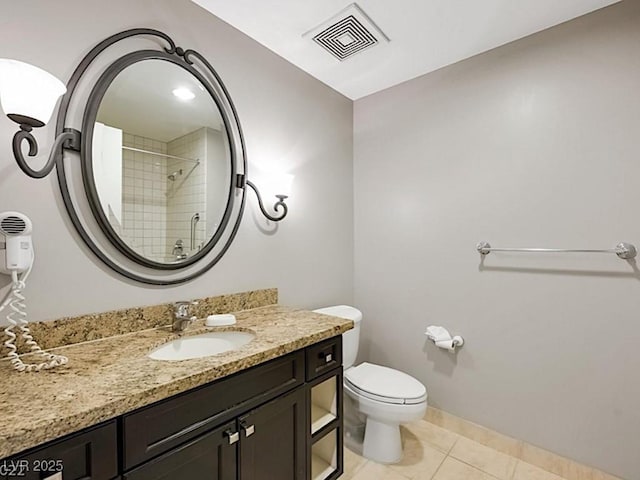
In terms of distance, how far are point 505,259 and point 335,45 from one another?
1.60 meters

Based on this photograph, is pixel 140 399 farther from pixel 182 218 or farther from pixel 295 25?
pixel 295 25

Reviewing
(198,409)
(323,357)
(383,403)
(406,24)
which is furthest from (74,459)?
(406,24)

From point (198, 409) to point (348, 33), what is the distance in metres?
1.90

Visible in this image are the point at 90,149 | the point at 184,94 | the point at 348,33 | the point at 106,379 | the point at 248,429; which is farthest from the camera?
the point at 348,33

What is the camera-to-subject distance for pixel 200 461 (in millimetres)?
994

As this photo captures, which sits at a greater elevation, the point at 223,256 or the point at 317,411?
the point at 223,256

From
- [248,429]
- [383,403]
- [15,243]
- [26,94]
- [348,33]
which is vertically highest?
[348,33]

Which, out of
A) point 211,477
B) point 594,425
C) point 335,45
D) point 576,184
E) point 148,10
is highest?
point 335,45

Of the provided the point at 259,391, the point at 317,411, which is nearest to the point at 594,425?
the point at 317,411

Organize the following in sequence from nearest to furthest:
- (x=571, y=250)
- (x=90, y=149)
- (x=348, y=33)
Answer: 1. (x=90, y=149)
2. (x=571, y=250)
3. (x=348, y=33)

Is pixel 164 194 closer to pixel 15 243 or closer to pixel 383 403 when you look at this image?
pixel 15 243

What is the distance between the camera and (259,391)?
1.17m

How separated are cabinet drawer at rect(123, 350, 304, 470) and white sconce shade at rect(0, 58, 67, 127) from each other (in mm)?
908

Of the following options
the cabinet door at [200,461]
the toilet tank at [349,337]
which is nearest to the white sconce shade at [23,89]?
the cabinet door at [200,461]
